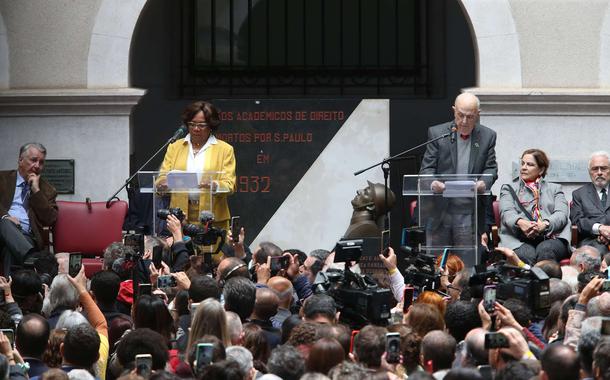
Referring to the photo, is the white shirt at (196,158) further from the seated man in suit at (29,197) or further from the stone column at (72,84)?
the stone column at (72,84)

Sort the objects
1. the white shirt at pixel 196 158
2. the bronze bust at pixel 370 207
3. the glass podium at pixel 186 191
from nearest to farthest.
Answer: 1. the glass podium at pixel 186 191
2. the white shirt at pixel 196 158
3. the bronze bust at pixel 370 207

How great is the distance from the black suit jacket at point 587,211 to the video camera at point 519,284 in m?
3.99

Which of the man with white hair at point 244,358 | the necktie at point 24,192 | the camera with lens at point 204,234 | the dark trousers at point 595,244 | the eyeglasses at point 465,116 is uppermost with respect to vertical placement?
the eyeglasses at point 465,116

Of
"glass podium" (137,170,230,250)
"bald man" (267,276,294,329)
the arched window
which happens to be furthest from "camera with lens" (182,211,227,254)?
the arched window

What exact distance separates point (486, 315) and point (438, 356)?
476mm

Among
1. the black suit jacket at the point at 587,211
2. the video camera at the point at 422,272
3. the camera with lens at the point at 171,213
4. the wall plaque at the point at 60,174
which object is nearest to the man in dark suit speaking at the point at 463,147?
the black suit jacket at the point at 587,211

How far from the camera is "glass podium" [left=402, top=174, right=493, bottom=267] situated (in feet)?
40.9

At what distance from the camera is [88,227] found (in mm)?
14500

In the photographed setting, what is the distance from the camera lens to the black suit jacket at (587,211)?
13484mm

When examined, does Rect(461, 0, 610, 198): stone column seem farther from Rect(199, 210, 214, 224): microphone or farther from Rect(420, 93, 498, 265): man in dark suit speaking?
Rect(199, 210, 214, 224): microphone

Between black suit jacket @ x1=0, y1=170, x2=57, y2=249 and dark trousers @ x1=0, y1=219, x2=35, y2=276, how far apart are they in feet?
0.94

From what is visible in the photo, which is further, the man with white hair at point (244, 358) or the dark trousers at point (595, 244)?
the dark trousers at point (595, 244)

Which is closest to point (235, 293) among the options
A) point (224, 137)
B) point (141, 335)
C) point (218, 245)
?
point (141, 335)

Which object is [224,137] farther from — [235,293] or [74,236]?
[235,293]
